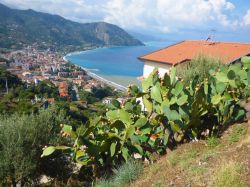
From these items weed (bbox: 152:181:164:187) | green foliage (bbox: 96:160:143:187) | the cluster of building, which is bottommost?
the cluster of building

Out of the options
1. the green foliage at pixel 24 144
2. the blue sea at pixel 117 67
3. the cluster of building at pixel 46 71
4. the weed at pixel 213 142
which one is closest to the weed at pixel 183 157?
the weed at pixel 213 142

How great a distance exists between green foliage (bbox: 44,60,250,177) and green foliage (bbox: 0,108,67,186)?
8.40 feet

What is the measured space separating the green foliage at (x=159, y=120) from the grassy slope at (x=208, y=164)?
333 millimetres

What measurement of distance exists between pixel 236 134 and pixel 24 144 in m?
4.82

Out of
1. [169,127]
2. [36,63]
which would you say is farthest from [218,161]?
[36,63]

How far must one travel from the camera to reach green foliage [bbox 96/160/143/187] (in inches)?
209

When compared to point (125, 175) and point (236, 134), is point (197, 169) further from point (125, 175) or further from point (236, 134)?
point (236, 134)

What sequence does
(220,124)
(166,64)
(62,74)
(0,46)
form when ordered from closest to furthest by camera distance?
(220,124) < (166,64) < (62,74) < (0,46)

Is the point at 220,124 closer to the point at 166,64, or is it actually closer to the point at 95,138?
the point at 95,138

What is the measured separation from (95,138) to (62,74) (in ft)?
315

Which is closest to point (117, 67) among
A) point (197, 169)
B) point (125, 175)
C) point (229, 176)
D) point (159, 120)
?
point (159, 120)

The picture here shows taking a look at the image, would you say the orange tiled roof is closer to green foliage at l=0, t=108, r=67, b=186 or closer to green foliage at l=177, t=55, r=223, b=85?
green foliage at l=177, t=55, r=223, b=85

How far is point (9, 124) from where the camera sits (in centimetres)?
885

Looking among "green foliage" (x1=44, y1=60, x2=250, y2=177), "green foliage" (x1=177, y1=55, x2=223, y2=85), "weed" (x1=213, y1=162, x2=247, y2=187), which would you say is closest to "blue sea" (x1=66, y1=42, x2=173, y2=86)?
"green foliage" (x1=177, y1=55, x2=223, y2=85)
